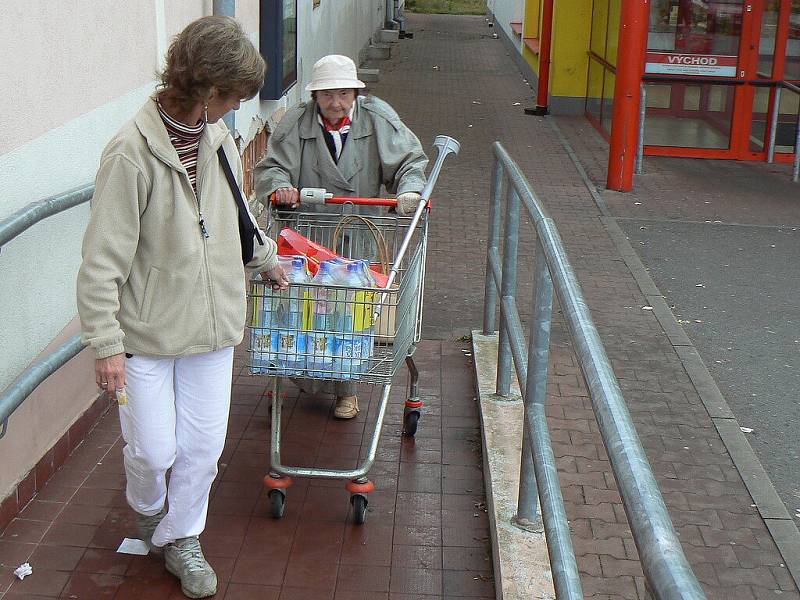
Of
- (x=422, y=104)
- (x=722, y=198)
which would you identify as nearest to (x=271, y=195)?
(x=722, y=198)

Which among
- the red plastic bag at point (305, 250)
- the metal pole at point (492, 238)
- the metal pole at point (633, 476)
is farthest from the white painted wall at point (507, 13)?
the metal pole at point (633, 476)

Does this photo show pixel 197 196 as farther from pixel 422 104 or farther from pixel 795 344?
pixel 422 104

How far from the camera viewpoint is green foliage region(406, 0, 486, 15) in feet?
146

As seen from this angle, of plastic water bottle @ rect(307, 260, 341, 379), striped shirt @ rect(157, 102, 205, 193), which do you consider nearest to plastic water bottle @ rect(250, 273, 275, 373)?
plastic water bottle @ rect(307, 260, 341, 379)

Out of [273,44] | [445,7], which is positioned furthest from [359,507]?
[445,7]

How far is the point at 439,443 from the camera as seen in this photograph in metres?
4.94

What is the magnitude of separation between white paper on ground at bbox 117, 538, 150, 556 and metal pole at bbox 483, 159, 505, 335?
2.35 meters

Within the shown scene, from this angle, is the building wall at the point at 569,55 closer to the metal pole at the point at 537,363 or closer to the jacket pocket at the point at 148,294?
the metal pole at the point at 537,363

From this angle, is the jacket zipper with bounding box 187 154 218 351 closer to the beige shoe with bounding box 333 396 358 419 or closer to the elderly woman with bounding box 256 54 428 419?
the elderly woman with bounding box 256 54 428 419

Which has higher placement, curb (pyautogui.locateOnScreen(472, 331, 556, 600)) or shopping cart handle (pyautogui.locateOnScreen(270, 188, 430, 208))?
shopping cart handle (pyautogui.locateOnScreen(270, 188, 430, 208))

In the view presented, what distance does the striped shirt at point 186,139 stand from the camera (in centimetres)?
321

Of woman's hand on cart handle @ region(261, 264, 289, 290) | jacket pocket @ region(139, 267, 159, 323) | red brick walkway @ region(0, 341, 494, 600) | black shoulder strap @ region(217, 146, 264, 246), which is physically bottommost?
red brick walkway @ region(0, 341, 494, 600)

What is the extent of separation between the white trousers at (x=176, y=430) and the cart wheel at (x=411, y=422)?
1.49 metres

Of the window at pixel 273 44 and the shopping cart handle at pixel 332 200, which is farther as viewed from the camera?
the window at pixel 273 44
